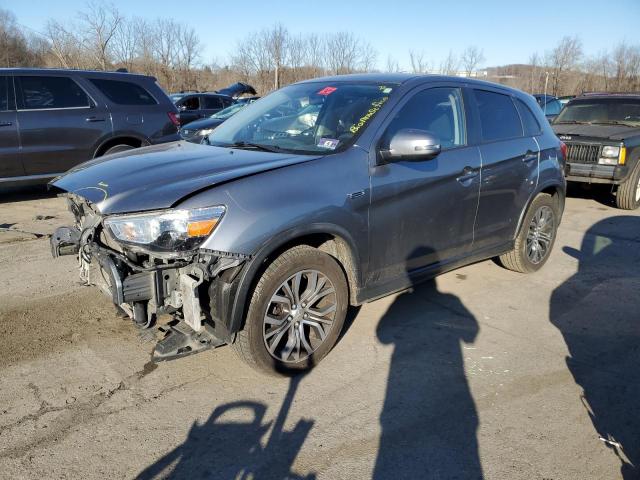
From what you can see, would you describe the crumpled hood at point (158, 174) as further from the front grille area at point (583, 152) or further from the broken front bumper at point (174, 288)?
the front grille area at point (583, 152)

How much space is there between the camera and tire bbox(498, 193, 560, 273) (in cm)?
513

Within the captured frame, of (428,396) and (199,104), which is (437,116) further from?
(199,104)

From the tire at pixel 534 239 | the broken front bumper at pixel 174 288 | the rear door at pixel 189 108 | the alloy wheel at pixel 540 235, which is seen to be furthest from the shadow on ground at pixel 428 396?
the rear door at pixel 189 108

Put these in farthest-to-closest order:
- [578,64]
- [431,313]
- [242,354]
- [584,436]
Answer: [578,64] < [431,313] < [242,354] < [584,436]

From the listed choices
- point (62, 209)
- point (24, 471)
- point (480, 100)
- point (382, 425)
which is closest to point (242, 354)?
point (382, 425)

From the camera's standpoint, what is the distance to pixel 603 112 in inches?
386

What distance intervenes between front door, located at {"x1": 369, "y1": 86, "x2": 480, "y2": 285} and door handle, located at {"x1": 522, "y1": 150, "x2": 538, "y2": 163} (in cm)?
79

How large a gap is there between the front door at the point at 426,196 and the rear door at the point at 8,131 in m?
6.11

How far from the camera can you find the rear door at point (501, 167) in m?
4.47

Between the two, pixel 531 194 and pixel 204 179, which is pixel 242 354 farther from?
pixel 531 194

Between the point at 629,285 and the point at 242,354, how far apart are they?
13.6 feet

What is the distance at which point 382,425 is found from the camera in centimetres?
295

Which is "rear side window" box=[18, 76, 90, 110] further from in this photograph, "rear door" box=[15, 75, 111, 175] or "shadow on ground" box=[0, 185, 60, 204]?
"shadow on ground" box=[0, 185, 60, 204]

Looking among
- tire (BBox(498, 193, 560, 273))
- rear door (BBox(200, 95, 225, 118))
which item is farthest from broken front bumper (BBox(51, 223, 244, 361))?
rear door (BBox(200, 95, 225, 118))
